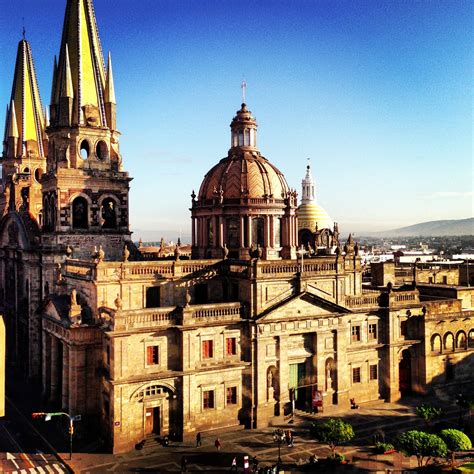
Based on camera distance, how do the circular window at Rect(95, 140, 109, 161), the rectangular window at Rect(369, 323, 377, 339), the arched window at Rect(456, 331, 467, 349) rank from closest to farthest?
1. the rectangular window at Rect(369, 323, 377, 339)
2. the arched window at Rect(456, 331, 467, 349)
3. the circular window at Rect(95, 140, 109, 161)

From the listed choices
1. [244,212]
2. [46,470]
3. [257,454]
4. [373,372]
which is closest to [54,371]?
[46,470]

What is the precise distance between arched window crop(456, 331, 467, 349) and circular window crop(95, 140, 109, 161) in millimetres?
40469

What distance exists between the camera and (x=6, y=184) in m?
74.1

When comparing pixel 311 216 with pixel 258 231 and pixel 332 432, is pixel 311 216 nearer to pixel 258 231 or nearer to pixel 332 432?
pixel 258 231

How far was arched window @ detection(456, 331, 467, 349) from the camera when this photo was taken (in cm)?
5519

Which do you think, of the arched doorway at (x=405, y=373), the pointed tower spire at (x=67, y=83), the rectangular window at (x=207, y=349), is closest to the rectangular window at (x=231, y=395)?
the rectangular window at (x=207, y=349)

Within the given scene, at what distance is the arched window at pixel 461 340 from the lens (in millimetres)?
55188

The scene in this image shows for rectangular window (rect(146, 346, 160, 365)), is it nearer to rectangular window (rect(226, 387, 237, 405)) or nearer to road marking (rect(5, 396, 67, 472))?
rectangular window (rect(226, 387, 237, 405))

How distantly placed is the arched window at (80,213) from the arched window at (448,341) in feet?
123

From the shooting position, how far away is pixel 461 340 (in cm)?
5544

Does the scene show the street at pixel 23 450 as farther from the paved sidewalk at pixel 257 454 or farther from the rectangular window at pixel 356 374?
the rectangular window at pixel 356 374

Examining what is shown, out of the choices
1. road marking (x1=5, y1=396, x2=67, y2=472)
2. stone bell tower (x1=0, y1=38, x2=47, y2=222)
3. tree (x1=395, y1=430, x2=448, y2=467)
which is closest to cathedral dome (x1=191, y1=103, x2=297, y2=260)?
road marking (x1=5, y1=396, x2=67, y2=472)

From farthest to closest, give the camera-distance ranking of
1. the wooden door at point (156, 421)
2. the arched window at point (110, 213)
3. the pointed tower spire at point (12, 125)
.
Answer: the pointed tower spire at point (12, 125)
the arched window at point (110, 213)
the wooden door at point (156, 421)

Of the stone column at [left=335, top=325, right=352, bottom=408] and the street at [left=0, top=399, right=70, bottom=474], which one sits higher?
the stone column at [left=335, top=325, right=352, bottom=408]
